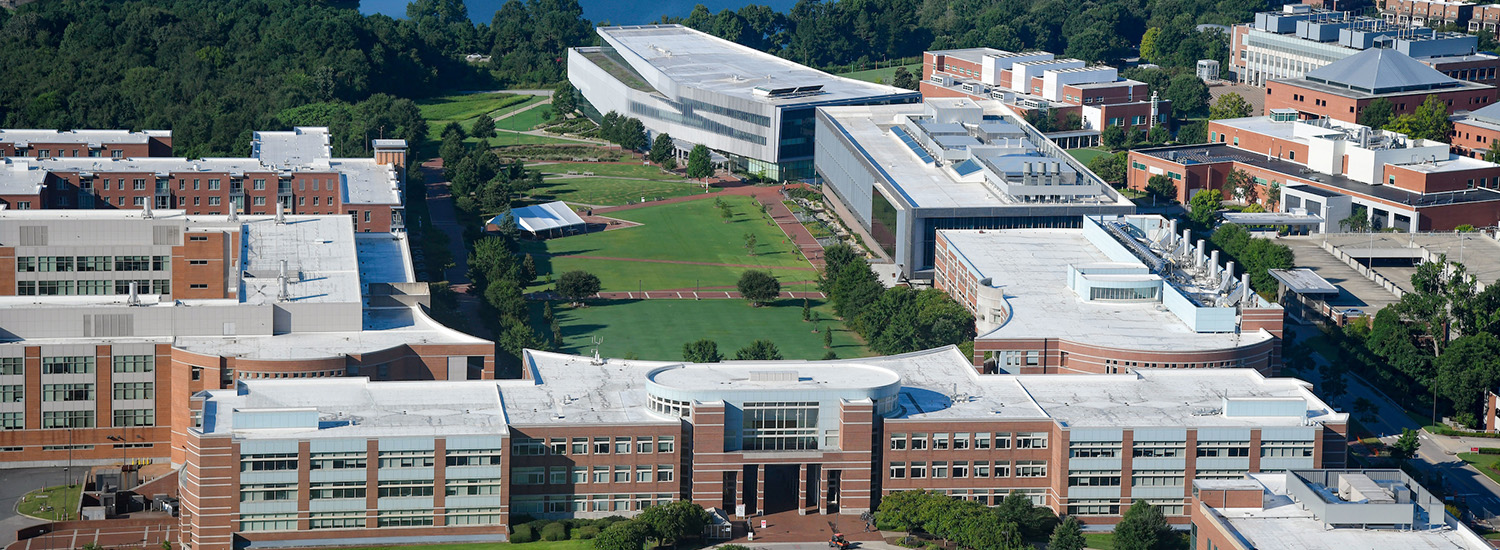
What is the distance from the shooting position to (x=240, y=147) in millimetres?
175250

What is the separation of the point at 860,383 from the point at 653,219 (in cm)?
7620

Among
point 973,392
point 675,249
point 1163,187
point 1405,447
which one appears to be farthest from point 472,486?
point 1163,187

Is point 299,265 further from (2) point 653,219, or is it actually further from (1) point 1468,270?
(1) point 1468,270

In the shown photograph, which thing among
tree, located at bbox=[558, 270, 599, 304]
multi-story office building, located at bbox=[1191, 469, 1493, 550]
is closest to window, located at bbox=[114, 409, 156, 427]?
tree, located at bbox=[558, 270, 599, 304]

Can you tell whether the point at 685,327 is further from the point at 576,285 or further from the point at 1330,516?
the point at 1330,516

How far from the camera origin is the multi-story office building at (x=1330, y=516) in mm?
82375

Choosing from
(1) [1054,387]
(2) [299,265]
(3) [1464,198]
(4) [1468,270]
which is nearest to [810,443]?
(1) [1054,387]

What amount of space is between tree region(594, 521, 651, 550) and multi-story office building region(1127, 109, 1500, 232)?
286 ft

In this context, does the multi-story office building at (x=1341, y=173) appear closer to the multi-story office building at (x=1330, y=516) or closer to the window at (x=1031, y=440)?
the window at (x=1031, y=440)

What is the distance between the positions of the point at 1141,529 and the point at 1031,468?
7.61 m

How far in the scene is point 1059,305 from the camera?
124062 millimetres

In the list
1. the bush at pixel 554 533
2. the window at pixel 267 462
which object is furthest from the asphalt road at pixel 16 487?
the bush at pixel 554 533

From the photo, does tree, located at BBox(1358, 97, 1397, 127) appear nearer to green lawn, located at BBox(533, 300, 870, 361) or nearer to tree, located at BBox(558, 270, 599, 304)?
green lawn, located at BBox(533, 300, 870, 361)

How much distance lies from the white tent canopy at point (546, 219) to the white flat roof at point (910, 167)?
80.9 feet
